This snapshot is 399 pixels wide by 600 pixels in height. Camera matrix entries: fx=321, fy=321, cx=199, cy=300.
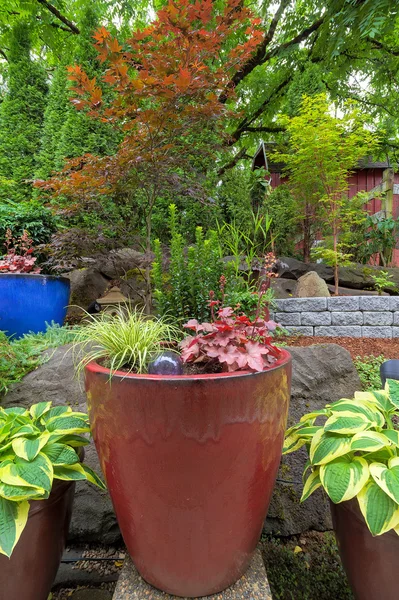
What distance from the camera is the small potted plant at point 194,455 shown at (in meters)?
0.77

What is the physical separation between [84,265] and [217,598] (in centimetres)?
236

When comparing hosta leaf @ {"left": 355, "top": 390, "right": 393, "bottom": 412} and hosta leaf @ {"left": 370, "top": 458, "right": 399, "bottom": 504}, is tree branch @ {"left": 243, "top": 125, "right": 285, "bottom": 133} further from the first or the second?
hosta leaf @ {"left": 370, "top": 458, "right": 399, "bottom": 504}

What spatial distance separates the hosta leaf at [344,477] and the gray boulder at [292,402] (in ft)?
2.29

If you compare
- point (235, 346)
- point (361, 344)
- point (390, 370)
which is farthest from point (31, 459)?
point (361, 344)

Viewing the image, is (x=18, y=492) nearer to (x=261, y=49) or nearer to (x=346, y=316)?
(x=346, y=316)

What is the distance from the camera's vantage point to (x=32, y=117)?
16.3 feet

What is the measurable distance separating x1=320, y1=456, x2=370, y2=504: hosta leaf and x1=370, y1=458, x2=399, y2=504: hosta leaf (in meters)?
0.02

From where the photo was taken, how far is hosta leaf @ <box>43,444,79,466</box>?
3.04 ft

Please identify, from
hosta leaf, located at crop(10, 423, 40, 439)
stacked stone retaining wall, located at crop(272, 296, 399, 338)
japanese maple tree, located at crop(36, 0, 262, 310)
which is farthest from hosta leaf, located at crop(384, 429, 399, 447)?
stacked stone retaining wall, located at crop(272, 296, 399, 338)

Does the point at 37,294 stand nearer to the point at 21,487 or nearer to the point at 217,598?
the point at 21,487

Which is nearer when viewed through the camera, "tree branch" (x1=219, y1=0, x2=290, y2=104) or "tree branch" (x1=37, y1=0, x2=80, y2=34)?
"tree branch" (x1=37, y1=0, x2=80, y2=34)

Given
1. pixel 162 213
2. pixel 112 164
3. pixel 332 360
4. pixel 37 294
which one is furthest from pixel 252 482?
pixel 162 213

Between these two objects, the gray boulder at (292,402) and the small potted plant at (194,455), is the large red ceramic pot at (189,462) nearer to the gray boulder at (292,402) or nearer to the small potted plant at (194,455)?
the small potted plant at (194,455)

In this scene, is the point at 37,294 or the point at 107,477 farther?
the point at 37,294
